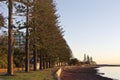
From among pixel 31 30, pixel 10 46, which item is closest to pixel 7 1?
pixel 10 46

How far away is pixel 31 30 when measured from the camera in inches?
2030

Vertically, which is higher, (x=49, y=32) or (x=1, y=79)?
(x=49, y=32)

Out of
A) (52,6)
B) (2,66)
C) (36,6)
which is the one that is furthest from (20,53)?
(36,6)

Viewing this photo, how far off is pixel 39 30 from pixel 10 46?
54.1 feet

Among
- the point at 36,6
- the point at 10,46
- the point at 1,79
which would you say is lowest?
the point at 1,79

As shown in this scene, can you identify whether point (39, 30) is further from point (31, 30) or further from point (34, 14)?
point (34, 14)

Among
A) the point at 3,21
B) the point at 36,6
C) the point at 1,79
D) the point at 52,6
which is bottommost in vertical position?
the point at 1,79

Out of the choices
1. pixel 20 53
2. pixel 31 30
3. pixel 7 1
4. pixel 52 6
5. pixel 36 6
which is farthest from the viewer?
pixel 20 53

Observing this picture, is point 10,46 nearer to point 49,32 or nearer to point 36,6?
point 36,6

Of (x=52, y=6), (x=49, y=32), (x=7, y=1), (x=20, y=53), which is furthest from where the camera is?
(x=20, y=53)

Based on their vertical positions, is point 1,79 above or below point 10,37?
below

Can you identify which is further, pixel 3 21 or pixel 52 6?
pixel 52 6

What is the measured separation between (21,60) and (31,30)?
1320 inches

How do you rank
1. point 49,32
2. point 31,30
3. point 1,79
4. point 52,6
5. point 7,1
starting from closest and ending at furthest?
point 1,79 → point 7,1 → point 31,30 → point 49,32 → point 52,6
